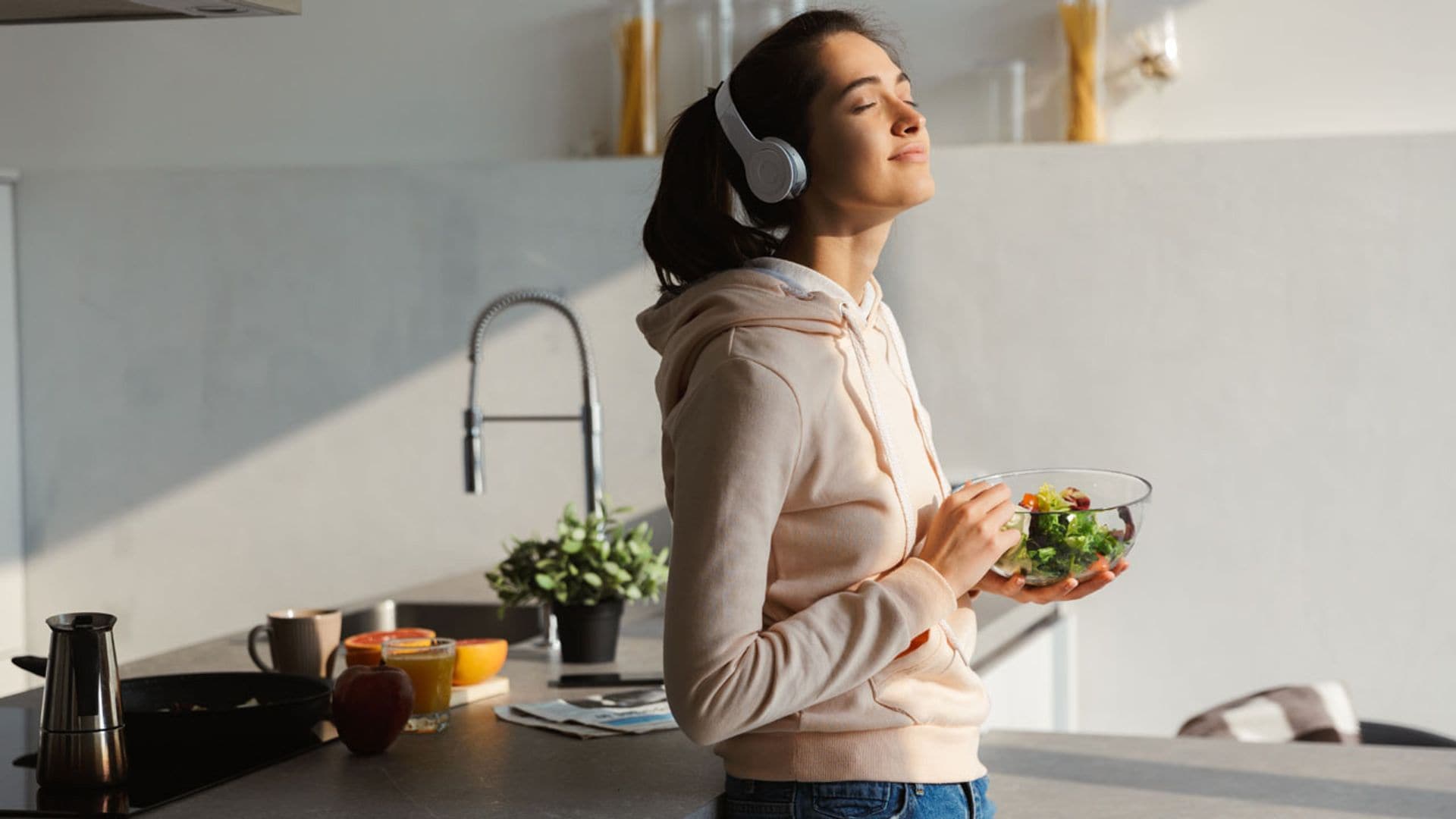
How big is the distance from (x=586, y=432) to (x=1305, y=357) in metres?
1.65

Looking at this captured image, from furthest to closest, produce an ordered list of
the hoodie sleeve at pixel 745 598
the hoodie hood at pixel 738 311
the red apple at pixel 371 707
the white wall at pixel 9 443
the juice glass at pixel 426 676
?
the white wall at pixel 9 443
the juice glass at pixel 426 676
the red apple at pixel 371 707
the hoodie hood at pixel 738 311
the hoodie sleeve at pixel 745 598

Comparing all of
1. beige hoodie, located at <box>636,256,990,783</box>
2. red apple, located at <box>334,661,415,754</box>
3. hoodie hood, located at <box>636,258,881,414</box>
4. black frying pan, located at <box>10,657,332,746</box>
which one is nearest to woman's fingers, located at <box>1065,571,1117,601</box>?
beige hoodie, located at <box>636,256,990,783</box>

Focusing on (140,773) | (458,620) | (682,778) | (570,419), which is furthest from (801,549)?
(458,620)

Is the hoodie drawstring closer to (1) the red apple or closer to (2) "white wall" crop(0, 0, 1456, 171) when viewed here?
(1) the red apple

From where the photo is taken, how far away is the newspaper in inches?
77.6

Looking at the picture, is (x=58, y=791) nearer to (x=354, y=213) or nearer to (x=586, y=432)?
(x=586, y=432)

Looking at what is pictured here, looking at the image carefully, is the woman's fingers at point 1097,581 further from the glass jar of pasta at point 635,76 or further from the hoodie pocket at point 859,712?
the glass jar of pasta at point 635,76

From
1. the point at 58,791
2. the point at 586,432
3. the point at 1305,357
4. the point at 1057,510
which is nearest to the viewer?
the point at 1057,510

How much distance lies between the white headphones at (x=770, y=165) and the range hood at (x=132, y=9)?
0.66 m

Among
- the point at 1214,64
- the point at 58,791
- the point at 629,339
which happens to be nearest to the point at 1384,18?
the point at 1214,64

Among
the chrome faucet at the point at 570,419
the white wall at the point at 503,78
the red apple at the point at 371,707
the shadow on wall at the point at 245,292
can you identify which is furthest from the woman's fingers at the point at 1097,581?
the shadow on wall at the point at 245,292

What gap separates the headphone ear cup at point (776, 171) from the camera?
146 cm

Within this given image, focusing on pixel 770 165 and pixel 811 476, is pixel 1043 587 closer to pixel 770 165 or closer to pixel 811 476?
pixel 811 476

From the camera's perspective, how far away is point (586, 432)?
289 cm
